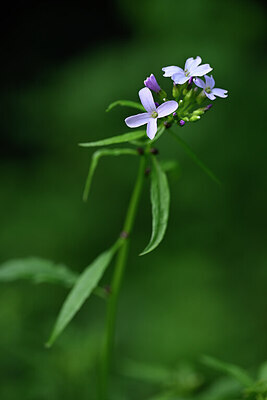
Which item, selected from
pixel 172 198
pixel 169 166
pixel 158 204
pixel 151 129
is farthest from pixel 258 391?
pixel 172 198

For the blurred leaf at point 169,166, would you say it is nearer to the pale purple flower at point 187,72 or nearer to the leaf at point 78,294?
the leaf at point 78,294

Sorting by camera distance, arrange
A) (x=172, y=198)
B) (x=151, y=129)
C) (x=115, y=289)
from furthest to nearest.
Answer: (x=172, y=198), (x=115, y=289), (x=151, y=129)

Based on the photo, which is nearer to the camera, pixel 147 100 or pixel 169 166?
pixel 147 100

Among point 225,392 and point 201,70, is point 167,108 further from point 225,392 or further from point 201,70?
point 225,392

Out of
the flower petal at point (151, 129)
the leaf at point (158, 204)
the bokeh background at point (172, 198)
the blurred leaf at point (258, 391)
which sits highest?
the flower petal at point (151, 129)

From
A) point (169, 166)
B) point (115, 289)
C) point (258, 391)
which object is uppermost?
point (169, 166)

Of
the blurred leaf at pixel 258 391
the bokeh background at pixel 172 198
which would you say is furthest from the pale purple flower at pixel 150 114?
the bokeh background at pixel 172 198
